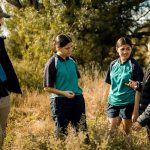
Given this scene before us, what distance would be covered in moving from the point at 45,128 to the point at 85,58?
7.41 meters

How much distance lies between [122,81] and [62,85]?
2.65 feet

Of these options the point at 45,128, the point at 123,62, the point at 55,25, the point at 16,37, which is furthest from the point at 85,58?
the point at 123,62

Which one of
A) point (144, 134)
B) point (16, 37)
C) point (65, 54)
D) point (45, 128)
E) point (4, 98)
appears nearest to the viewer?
point (4, 98)

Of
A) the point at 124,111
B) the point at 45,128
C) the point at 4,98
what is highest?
the point at 4,98

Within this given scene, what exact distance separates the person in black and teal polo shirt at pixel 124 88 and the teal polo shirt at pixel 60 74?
604 millimetres

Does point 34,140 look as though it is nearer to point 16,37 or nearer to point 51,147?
point 51,147

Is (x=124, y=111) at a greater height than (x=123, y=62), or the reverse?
(x=123, y=62)

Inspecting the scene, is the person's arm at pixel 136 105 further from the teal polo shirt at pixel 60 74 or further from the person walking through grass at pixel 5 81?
the person walking through grass at pixel 5 81

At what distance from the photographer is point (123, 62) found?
5.84 m

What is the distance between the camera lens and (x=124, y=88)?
19.1 feet

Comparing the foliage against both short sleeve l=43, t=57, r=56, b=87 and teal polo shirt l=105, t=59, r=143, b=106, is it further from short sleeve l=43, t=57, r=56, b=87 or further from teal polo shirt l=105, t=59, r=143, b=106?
short sleeve l=43, t=57, r=56, b=87

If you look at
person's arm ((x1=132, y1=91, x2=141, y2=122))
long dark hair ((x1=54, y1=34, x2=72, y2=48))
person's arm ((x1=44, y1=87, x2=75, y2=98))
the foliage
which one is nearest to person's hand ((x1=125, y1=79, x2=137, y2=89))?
person's arm ((x1=132, y1=91, x2=141, y2=122))

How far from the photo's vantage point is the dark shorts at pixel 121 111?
582cm

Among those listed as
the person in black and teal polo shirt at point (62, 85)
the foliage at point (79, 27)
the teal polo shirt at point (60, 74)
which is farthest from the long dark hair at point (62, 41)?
the foliage at point (79, 27)
